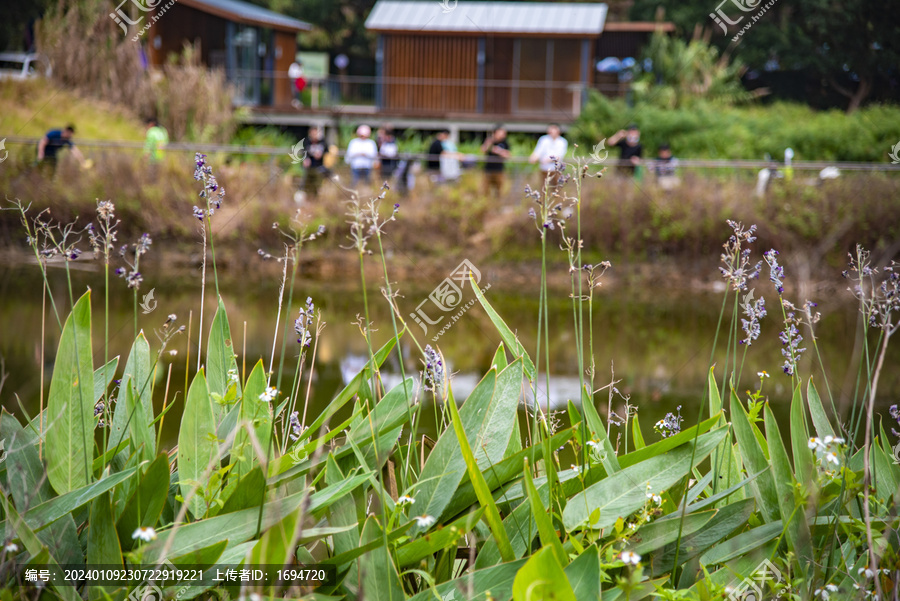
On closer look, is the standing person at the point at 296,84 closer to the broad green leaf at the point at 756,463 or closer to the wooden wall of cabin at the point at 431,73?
the wooden wall of cabin at the point at 431,73

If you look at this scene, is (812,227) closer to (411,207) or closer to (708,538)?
(411,207)

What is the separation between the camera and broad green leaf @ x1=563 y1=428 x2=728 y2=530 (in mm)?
1512

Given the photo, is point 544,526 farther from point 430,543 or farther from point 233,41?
point 233,41

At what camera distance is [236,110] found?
1842 cm

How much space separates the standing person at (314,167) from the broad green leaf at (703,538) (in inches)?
428

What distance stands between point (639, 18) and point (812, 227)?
19.3 metres

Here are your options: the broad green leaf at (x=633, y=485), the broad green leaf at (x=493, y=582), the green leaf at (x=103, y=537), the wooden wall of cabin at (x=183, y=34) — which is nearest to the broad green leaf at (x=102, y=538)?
the green leaf at (x=103, y=537)

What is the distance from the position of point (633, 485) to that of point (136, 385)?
1209 mm

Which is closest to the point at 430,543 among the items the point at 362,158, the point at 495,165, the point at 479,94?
the point at 362,158

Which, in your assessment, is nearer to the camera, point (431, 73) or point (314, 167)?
point (314, 167)

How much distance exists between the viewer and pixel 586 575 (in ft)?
4.08

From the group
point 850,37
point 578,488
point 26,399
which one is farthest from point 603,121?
point 578,488

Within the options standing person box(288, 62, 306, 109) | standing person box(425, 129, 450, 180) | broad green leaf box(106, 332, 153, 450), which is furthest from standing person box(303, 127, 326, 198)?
broad green leaf box(106, 332, 153, 450)

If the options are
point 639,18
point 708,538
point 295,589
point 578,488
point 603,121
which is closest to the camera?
point 295,589
